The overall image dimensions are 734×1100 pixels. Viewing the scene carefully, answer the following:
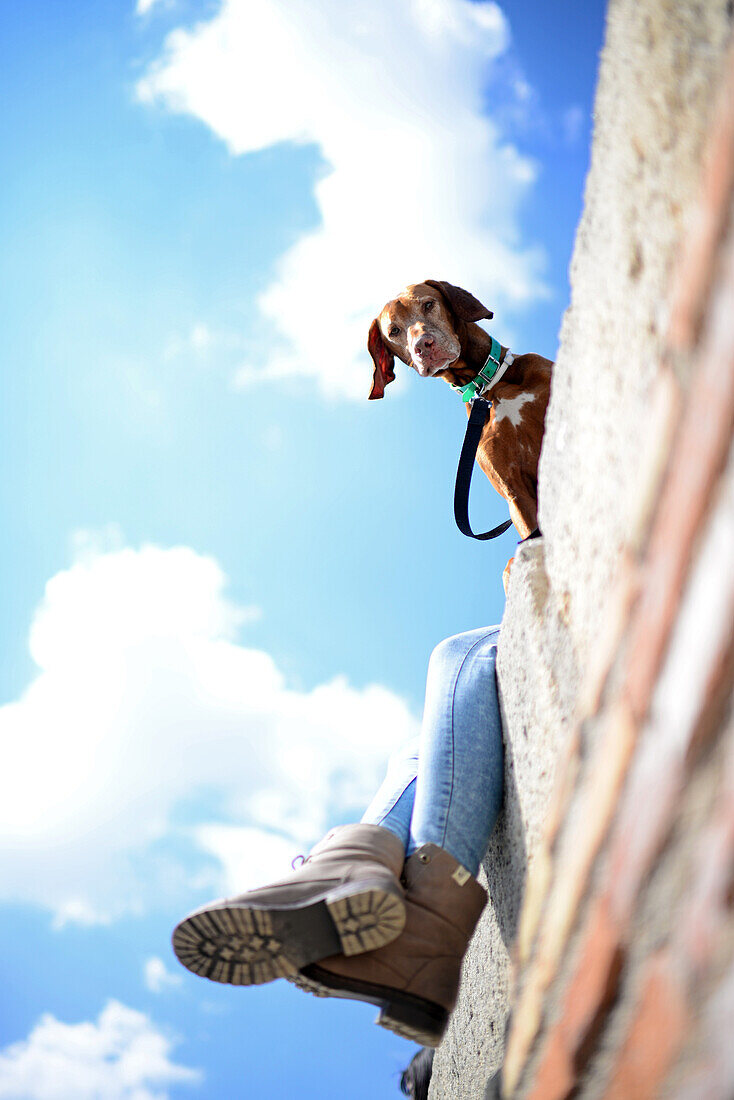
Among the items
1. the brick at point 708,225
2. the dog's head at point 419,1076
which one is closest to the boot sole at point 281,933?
the brick at point 708,225

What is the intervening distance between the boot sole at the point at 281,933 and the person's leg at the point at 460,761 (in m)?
0.26

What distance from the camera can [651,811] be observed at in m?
0.60

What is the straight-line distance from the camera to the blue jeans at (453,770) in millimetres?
1459

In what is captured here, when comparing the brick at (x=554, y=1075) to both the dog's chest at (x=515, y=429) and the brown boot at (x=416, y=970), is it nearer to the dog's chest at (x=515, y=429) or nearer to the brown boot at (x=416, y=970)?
the brown boot at (x=416, y=970)

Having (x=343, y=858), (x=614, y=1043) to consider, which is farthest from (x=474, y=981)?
(x=614, y=1043)

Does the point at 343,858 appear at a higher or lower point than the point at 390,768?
lower

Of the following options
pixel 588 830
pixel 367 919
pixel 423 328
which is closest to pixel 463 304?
pixel 423 328

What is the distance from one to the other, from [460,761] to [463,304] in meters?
2.03

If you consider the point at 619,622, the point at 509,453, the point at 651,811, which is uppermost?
the point at 509,453

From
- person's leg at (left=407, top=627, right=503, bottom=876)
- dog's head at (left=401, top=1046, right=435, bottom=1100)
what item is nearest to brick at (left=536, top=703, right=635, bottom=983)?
person's leg at (left=407, top=627, right=503, bottom=876)

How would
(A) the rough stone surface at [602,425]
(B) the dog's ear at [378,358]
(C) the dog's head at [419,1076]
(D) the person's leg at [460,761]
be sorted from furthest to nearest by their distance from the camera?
(B) the dog's ear at [378,358], (C) the dog's head at [419,1076], (D) the person's leg at [460,761], (A) the rough stone surface at [602,425]

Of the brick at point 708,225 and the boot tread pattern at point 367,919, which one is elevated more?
the brick at point 708,225

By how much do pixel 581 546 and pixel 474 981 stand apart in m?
1.31

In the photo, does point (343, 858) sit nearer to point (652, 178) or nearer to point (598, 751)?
point (598, 751)
